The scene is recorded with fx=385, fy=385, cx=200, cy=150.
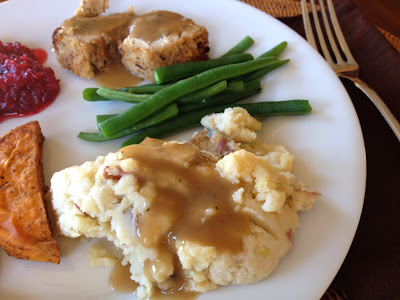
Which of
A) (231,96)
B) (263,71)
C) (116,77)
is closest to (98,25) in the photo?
(116,77)

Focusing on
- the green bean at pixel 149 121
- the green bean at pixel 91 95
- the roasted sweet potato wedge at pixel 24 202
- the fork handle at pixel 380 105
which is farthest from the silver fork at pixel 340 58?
the roasted sweet potato wedge at pixel 24 202

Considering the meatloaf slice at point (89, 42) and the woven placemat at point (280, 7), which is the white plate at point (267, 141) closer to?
the meatloaf slice at point (89, 42)

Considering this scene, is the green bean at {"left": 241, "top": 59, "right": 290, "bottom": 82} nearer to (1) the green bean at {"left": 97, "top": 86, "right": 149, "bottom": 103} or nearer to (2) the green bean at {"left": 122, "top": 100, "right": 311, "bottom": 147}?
(2) the green bean at {"left": 122, "top": 100, "right": 311, "bottom": 147}

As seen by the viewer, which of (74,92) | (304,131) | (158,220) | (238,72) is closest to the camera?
(158,220)

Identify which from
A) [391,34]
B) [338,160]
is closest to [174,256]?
[338,160]

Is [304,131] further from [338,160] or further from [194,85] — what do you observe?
[194,85]

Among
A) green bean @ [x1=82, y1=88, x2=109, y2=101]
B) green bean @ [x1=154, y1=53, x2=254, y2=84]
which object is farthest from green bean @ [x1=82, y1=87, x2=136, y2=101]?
green bean @ [x1=154, y1=53, x2=254, y2=84]

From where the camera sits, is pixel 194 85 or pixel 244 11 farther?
pixel 244 11
